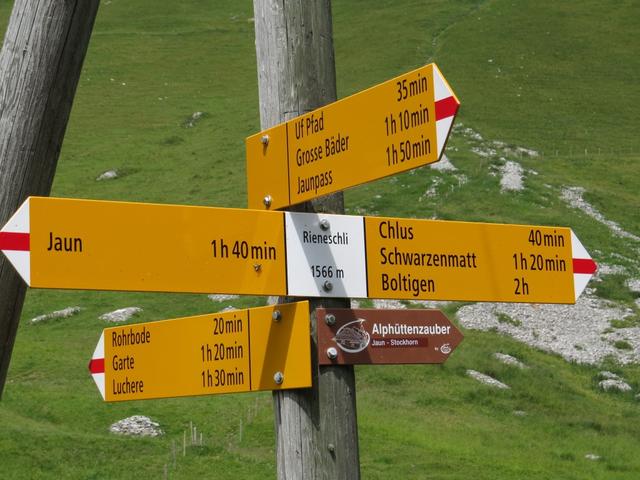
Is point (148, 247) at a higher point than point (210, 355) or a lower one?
higher

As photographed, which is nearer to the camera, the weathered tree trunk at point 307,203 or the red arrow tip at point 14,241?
the red arrow tip at point 14,241

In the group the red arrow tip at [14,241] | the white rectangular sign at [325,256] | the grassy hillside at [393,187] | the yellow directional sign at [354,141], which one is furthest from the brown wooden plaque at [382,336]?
the grassy hillside at [393,187]

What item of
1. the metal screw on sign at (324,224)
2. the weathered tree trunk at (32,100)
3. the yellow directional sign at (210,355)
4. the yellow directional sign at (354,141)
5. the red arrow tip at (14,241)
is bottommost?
the yellow directional sign at (210,355)

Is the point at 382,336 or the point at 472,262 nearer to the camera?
the point at 382,336

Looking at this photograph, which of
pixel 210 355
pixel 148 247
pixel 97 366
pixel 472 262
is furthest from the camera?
pixel 97 366

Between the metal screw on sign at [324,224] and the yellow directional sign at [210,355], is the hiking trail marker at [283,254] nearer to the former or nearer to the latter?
the metal screw on sign at [324,224]

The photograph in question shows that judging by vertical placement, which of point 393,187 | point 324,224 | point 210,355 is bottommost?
point 210,355

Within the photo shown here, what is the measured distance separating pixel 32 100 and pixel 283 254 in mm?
1693

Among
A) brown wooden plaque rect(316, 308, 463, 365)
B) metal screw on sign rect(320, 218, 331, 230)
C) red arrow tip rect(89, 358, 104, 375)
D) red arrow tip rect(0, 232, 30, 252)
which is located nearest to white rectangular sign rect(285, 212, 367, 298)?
metal screw on sign rect(320, 218, 331, 230)

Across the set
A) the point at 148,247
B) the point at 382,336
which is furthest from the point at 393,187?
the point at 148,247

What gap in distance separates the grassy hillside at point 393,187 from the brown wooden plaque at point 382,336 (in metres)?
17.4

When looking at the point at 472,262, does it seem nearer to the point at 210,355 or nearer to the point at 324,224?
the point at 324,224

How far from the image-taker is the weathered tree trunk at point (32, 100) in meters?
5.81

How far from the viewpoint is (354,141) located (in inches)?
201
